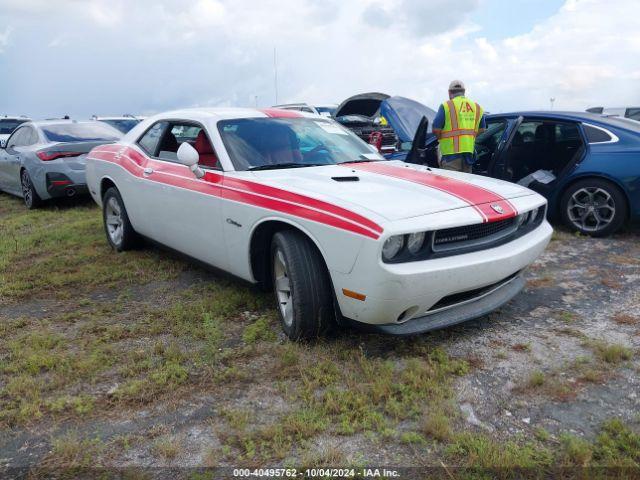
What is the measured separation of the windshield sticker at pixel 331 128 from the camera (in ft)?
14.8

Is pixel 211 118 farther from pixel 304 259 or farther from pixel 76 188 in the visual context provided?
pixel 76 188

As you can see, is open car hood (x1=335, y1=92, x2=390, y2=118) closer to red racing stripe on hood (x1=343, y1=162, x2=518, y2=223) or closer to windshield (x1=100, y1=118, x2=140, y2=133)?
windshield (x1=100, y1=118, x2=140, y2=133)

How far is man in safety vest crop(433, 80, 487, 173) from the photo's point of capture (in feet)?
19.3

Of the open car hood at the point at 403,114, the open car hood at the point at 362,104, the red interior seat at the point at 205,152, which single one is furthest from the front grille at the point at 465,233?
the open car hood at the point at 362,104

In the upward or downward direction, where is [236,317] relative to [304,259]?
downward

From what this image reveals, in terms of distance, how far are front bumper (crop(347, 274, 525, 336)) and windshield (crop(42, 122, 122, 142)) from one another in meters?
6.59

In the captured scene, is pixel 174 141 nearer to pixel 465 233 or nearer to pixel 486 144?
pixel 465 233

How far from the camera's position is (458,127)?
232 inches

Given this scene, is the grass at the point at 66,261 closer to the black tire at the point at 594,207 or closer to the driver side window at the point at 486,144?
the driver side window at the point at 486,144

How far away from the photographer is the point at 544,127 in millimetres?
6180

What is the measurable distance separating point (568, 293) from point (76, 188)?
6538 mm

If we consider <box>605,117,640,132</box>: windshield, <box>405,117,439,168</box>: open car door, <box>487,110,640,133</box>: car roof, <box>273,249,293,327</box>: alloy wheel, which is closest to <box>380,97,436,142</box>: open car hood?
<box>405,117,439,168</box>: open car door

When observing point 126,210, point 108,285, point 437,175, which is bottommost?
point 108,285

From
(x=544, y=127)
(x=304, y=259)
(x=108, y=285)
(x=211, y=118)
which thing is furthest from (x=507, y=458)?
(x=544, y=127)
